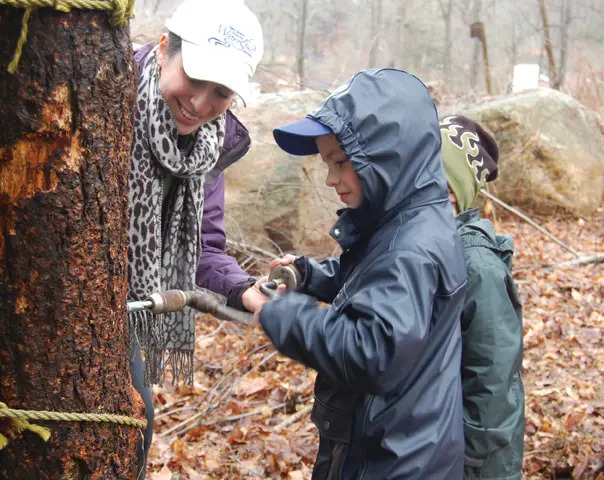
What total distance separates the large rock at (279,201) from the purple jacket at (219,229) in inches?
148

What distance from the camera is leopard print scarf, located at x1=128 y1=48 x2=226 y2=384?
2.71 meters

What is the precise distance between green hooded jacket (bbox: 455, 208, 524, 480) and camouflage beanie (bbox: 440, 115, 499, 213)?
13.5 inches

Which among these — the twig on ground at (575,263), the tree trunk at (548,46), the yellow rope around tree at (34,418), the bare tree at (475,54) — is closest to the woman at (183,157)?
the yellow rope around tree at (34,418)

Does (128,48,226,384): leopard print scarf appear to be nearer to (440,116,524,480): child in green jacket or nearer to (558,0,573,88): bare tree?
(440,116,524,480): child in green jacket

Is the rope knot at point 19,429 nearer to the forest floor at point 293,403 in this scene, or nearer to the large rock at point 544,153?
the forest floor at point 293,403

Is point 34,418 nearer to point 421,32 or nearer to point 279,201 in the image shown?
point 279,201

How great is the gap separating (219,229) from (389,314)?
5.57 feet

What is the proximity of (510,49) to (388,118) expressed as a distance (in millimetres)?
31512

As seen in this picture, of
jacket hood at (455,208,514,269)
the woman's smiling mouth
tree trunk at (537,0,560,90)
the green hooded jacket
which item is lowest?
the green hooded jacket

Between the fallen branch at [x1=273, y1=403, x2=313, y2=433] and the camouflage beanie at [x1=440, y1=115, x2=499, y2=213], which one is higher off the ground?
the camouflage beanie at [x1=440, y1=115, x2=499, y2=213]

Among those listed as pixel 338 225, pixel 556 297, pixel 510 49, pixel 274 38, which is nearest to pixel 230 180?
pixel 556 297

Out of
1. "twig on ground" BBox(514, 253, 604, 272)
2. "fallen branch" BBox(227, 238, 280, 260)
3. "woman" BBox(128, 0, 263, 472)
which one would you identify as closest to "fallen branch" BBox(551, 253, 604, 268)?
"twig on ground" BBox(514, 253, 604, 272)

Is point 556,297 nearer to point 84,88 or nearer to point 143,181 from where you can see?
point 143,181

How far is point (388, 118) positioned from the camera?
200 cm
